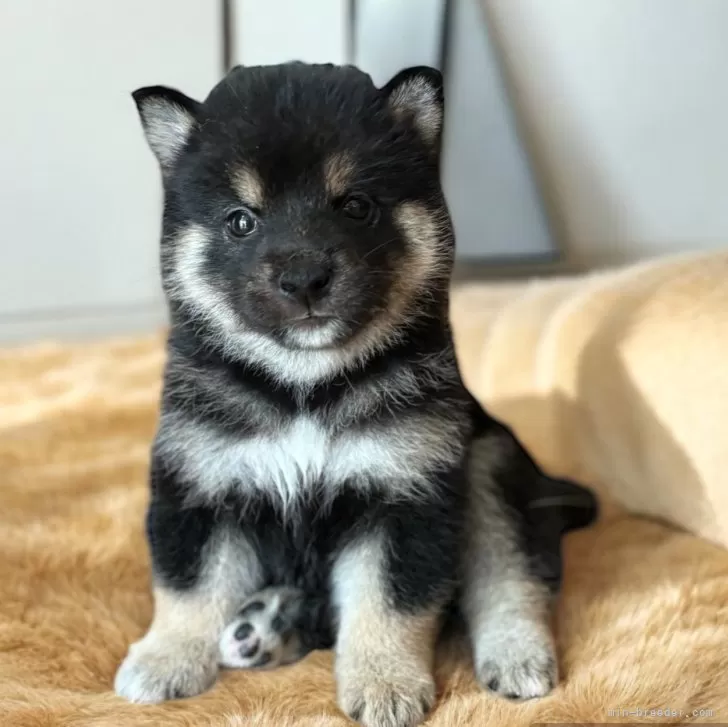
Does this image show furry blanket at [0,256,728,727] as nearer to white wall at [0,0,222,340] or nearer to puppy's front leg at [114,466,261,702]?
puppy's front leg at [114,466,261,702]

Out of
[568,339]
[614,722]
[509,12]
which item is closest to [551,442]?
[568,339]

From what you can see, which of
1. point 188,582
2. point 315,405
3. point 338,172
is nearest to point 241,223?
point 338,172

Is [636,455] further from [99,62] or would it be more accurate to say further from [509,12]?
[99,62]

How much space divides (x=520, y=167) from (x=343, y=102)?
2.24 metres

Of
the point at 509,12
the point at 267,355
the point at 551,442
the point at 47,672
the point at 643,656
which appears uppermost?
the point at 509,12

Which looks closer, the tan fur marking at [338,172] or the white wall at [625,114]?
the tan fur marking at [338,172]

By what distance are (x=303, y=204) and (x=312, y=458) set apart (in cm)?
43

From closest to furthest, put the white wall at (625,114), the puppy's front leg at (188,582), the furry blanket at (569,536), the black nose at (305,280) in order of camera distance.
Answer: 1. the black nose at (305,280)
2. the furry blanket at (569,536)
3. the puppy's front leg at (188,582)
4. the white wall at (625,114)

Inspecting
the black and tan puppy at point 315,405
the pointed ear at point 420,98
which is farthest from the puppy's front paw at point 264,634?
the pointed ear at point 420,98

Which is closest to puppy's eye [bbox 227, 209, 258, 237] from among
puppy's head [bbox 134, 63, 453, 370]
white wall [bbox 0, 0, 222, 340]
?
puppy's head [bbox 134, 63, 453, 370]

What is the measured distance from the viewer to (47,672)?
1477 millimetres

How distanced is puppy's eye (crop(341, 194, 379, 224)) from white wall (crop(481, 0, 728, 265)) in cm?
226

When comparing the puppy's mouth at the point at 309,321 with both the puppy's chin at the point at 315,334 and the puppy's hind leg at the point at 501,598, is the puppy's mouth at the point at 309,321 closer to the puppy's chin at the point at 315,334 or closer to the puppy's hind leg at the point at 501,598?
the puppy's chin at the point at 315,334

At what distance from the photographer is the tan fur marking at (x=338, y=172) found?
4.32ft
